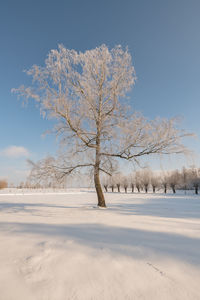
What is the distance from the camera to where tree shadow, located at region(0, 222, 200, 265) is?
243 centimetres

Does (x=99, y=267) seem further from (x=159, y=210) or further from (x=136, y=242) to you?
(x=159, y=210)

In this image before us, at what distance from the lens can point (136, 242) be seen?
2930 millimetres

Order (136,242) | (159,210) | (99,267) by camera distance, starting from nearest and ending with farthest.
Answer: (99,267)
(136,242)
(159,210)

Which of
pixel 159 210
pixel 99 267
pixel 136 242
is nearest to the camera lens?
pixel 99 267

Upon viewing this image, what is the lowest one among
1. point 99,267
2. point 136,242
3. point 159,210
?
point 159,210

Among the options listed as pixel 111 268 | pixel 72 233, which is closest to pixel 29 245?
pixel 72 233

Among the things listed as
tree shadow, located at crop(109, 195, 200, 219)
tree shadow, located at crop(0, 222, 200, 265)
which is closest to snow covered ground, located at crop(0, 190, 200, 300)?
tree shadow, located at crop(0, 222, 200, 265)

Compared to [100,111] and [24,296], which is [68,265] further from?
[100,111]

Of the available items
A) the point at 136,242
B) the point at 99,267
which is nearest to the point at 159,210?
the point at 136,242

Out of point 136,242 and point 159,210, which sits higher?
point 136,242

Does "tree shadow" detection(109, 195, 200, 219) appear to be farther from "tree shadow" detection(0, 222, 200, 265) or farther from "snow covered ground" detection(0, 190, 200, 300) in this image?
"snow covered ground" detection(0, 190, 200, 300)

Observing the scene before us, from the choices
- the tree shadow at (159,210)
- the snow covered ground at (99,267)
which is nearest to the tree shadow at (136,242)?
the snow covered ground at (99,267)

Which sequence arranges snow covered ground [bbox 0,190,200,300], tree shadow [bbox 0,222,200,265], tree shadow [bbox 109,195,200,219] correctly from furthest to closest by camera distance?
tree shadow [bbox 109,195,200,219] → tree shadow [bbox 0,222,200,265] → snow covered ground [bbox 0,190,200,300]

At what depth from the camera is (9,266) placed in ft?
6.68
